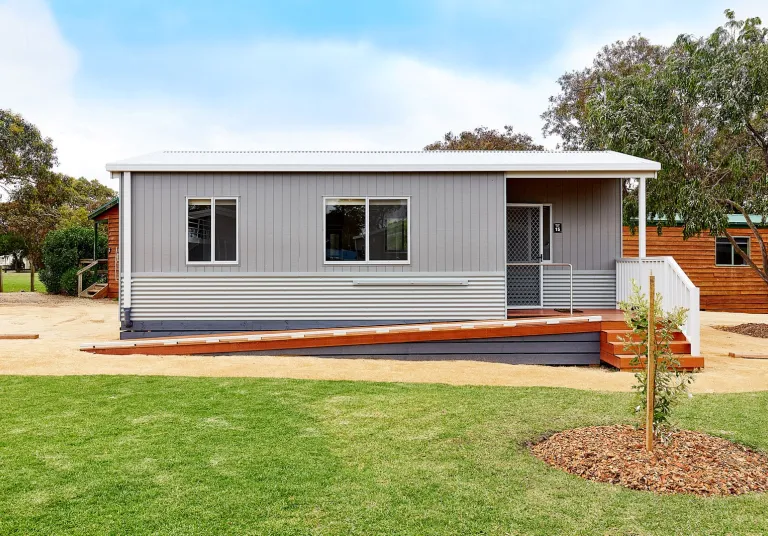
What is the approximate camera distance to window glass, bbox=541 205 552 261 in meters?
9.34

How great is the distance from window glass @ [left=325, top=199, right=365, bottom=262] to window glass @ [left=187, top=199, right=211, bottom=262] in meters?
1.84

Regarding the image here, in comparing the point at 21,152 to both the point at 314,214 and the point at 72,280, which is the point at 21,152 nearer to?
the point at 72,280

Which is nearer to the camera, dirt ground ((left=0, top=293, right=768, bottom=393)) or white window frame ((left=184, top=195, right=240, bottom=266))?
Result: dirt ground ((left=0, top=293, right=768, bottom=393))

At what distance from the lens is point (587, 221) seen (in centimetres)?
930

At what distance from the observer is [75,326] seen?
37.1ft

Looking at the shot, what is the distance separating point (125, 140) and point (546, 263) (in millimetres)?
28187

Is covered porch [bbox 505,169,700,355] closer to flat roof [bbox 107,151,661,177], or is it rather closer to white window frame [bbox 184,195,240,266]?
flat roof [bbox 107,151,661,177]

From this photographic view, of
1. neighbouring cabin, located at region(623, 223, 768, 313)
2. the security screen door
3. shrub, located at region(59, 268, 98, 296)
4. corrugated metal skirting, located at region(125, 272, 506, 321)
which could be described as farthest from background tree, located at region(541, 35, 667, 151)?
shrub, located at region(59, 268, 98, 296)

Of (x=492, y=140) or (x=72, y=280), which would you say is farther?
(x=492, y=140)

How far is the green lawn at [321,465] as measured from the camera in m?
2.68

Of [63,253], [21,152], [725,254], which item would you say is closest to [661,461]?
[725,254]

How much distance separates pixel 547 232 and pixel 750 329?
5795mm

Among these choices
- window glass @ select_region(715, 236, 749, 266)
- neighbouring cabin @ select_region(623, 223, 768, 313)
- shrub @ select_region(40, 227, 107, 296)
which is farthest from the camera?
shrub @ select_region(40, 227, 107, 296)

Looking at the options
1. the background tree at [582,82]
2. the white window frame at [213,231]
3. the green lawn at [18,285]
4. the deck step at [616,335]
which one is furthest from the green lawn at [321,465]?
the green lawn at [18,285]
